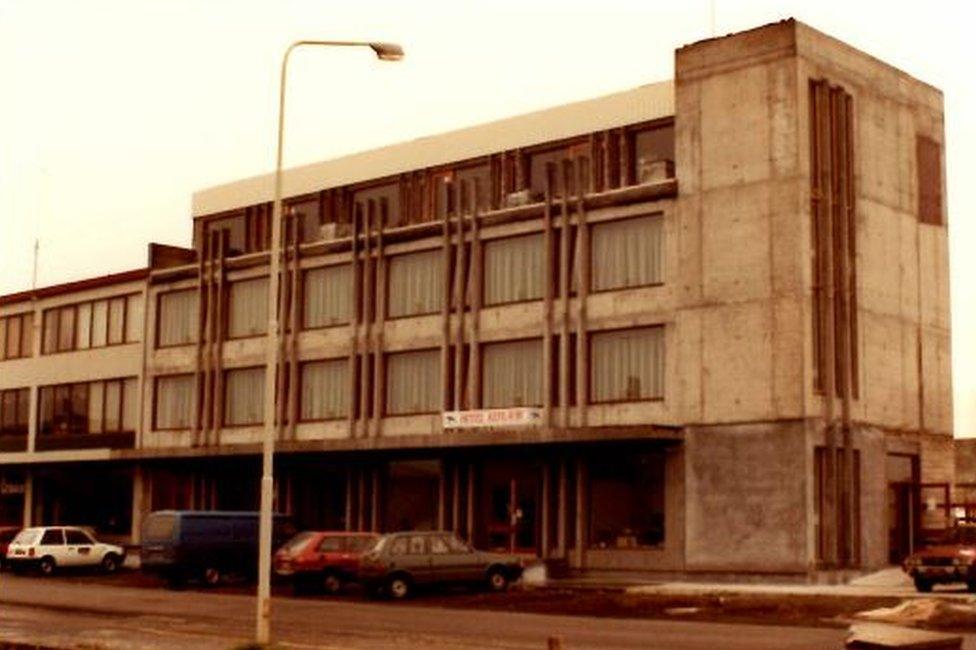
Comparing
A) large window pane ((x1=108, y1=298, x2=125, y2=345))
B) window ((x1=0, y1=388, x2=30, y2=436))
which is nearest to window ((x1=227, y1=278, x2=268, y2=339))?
large window pane ((x1=108, y1=298, x2=125, y2=345))

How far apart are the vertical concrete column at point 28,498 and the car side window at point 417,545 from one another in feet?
109

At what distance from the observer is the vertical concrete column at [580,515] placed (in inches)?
1852

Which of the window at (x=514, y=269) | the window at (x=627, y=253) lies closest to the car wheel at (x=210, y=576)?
the window at (x=514, y=269)

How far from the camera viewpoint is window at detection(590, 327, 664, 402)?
45.9 m

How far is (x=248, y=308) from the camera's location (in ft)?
192

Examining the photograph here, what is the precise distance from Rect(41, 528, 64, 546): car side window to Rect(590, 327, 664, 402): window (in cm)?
1941

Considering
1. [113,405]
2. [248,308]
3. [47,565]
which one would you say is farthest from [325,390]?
[113,405]

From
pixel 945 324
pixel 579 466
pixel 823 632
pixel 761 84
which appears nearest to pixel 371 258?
pixel 579 466

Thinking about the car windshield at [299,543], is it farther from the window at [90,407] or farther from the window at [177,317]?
the window at [90,407]

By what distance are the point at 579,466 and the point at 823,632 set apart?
65.7ft

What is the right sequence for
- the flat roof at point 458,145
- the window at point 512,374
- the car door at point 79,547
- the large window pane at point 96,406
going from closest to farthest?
1. the window at point 512,374
2. the flat roof at point 458,145
3. the car door at point 79,547
4. the large window pane at point 96,406

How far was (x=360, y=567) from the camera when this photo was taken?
129 ft

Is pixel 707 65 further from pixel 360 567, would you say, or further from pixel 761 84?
pixel 360 567

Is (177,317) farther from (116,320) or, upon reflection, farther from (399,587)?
(399,587)
